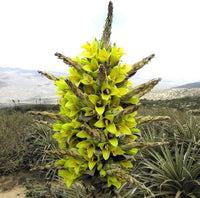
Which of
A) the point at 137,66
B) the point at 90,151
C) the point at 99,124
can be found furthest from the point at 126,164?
the point at 137,66

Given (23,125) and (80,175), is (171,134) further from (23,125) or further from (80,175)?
(23,125)

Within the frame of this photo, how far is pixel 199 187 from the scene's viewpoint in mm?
3027

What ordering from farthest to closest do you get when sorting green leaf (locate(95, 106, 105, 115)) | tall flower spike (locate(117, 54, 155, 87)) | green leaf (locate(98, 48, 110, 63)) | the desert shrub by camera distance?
the desert shrub < tall flower spike (locate(117, 54, 155, 87)) < green leaf (locate(98, 48, 110, 63)) < green leaf (locate(95, 106, 105, 115))

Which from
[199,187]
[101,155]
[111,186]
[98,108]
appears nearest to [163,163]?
[199,187]

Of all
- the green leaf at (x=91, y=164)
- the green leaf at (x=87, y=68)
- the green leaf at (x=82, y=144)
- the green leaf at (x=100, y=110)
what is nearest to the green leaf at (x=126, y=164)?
the green leaf at (x=91, y=164)

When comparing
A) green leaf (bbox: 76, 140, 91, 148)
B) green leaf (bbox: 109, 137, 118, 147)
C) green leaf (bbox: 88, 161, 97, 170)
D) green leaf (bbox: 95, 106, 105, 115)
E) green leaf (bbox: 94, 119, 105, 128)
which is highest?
green leaf (bbox: 95, 106, 105, 115)

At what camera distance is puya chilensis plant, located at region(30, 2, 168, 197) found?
152 centimetres

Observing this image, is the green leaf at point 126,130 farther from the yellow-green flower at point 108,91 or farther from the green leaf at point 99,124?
the yellow-green flower at point 108,91

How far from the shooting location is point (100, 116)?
1526 millimetres

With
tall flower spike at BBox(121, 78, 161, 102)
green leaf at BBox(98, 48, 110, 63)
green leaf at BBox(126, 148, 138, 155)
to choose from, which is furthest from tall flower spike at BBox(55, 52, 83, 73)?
green leaf at BBox(126, 148, 138, 155)

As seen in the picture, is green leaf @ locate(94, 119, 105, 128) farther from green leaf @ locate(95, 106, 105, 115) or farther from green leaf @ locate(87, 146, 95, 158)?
green leaf @ locate(87, 146, 95, 158)

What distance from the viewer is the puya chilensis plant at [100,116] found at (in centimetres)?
152

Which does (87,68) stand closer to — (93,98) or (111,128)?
(93,98)

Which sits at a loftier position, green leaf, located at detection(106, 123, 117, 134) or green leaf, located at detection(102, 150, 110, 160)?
green leaf, located at detection(106, 123, 117, 134)
